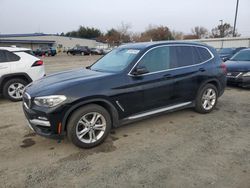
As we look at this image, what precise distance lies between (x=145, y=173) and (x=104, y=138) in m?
1.15

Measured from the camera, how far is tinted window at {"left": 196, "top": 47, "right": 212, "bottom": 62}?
559 centimetres

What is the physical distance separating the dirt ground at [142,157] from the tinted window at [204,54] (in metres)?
1.46

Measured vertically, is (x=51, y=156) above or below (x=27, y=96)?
below

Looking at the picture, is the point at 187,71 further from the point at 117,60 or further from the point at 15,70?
the point at 15,70

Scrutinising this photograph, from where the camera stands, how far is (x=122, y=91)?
4.20 m

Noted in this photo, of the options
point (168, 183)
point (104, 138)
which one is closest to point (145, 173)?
point (168, 183)

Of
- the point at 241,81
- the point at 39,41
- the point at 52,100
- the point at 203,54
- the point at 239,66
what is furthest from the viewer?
the point at 39,41

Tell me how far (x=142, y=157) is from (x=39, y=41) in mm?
66650

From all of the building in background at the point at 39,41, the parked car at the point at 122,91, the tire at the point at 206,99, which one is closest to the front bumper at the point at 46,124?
the parked car at the point at 122,91

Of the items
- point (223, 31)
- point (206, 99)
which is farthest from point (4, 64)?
point (223, 31)

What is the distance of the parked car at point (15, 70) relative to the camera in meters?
7.05

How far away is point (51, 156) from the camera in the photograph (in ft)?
12.4

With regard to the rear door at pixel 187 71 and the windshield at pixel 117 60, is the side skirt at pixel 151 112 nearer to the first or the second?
the rear door at pixel 187 71

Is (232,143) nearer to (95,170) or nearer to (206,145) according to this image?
(206,145)
